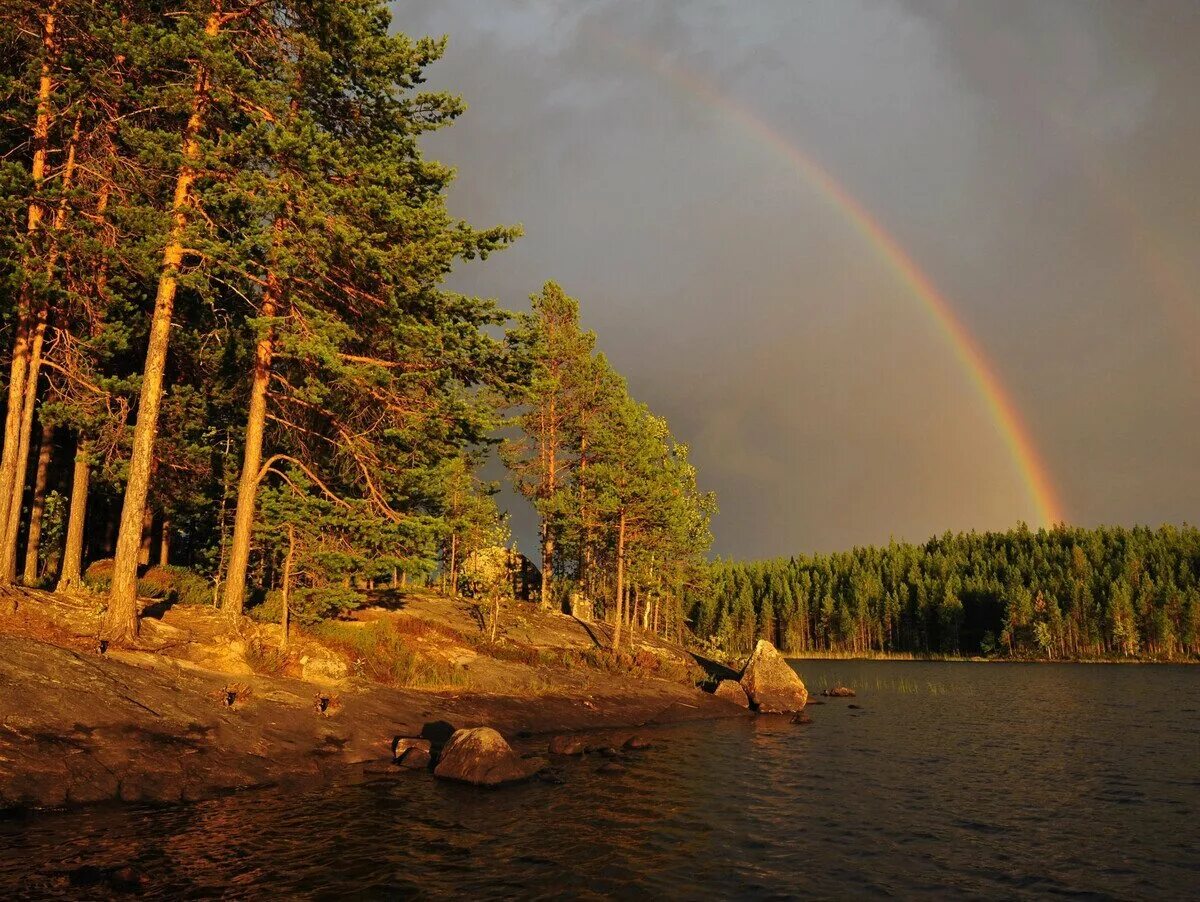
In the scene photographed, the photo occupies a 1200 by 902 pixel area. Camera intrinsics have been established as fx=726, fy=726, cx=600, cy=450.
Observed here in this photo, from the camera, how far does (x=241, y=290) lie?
21672 millimetres

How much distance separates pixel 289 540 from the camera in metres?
23.9

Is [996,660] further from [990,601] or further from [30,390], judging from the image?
[30,390]

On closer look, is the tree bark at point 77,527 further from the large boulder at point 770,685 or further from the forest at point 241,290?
the large boulder at point 770,685

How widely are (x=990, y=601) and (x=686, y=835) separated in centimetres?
14711

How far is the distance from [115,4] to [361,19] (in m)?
7.18

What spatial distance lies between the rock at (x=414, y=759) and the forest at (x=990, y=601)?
88.2 m

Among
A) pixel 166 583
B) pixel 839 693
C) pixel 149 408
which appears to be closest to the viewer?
pixel 149 408

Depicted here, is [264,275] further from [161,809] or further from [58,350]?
[161,809]

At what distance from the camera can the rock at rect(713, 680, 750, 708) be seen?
41.8 meters

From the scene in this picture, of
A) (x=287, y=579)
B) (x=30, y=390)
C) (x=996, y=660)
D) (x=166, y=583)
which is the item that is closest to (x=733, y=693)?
(x=287, y=579)

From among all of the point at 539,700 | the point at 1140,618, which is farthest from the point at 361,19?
the point at 1140,618

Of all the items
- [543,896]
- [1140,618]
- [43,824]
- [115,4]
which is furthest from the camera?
[1140,618]

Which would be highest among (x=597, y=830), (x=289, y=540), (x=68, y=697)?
(x=289, y=540)

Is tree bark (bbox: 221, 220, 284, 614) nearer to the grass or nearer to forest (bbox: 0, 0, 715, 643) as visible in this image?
forest (bbox: 0, 0, 715, 643)
